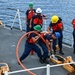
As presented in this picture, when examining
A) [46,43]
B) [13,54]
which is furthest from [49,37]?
[13,54]

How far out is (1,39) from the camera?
572 inches

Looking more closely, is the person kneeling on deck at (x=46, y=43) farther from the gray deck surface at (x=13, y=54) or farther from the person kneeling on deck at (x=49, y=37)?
the gray deck surface at (x=13, y=54)

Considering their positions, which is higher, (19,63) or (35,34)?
(35,34)

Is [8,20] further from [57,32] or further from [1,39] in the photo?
[57,32]

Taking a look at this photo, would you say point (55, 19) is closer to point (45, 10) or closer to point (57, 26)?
point (57, 26)

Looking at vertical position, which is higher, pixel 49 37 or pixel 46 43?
pixel 49 37

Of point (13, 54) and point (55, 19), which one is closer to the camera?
point (55, 19)

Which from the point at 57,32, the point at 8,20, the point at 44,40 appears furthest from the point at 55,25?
the point at 8,20

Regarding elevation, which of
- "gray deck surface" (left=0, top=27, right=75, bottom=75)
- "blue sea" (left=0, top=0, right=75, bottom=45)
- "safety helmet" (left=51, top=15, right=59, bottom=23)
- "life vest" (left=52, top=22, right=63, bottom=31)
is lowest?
"blue sea" (left=0, top=0, right=75, bottom=45)

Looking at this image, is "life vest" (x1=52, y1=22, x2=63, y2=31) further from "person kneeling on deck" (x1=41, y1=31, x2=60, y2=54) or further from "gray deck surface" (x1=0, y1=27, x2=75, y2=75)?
"gray deck surface" (x1=0, y1=27, x2=75, y2=75)

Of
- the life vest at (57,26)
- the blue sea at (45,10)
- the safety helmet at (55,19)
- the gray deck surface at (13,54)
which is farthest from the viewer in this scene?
the blue sea at (45,10)

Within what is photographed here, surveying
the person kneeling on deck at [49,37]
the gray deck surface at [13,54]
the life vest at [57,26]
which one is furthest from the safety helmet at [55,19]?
the gray deck surface at [13,54]

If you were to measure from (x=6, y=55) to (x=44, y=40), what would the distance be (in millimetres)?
2172

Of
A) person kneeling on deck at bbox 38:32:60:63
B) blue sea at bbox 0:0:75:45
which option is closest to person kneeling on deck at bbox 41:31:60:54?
person kneeling on deck at bbox 38:32:60:63
